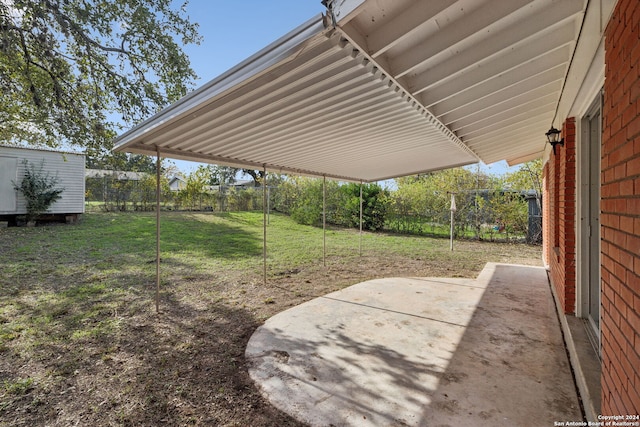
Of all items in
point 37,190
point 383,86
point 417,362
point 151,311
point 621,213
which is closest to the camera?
point 621,213

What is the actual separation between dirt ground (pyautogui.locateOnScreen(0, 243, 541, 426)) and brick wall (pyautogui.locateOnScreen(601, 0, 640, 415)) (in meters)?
1.81

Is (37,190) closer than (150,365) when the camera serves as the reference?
No

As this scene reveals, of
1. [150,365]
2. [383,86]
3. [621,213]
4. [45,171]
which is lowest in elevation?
[150,365]

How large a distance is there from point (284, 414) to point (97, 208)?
18.3 meters

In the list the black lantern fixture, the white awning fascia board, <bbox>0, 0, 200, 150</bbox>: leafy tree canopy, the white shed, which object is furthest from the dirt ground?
the white shed

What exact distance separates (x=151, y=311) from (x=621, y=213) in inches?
194

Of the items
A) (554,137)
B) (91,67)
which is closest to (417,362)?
(554,137)

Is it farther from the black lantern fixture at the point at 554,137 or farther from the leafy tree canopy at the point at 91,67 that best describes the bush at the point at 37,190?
the black lantern fixture at the point at 554,137

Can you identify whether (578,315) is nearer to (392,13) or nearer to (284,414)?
(284,414)

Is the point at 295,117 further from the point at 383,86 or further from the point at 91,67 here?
the point at 91,67

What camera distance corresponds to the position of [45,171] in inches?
476

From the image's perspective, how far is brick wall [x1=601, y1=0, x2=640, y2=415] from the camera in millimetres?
1285

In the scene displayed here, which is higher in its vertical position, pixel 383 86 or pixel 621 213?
pixel 383 86

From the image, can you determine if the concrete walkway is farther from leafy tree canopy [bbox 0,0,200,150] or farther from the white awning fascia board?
leafy tree canopy [bbox 0,0,200,150]
